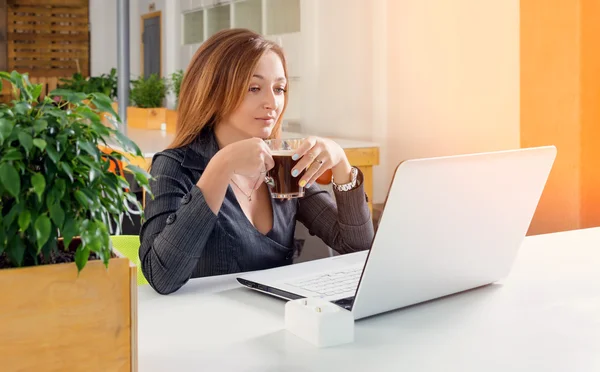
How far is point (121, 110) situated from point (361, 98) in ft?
7.04

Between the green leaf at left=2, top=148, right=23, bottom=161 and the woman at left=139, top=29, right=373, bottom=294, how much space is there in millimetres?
796

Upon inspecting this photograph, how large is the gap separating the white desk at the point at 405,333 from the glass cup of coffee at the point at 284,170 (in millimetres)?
225

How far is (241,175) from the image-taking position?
185 cm

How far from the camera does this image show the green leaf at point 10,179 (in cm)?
73

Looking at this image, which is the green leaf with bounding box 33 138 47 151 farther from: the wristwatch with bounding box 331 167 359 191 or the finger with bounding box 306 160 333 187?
the wristwatch with bounding box 331 167 359 191

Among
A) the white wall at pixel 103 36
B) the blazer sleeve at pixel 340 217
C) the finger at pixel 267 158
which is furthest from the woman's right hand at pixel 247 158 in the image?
the white wall at pixel 103 36

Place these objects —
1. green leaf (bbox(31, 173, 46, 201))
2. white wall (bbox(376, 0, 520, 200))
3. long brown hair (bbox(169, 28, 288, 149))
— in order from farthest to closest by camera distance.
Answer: white wall (bbox(376, 0, 520, 200)) < long brown hair (bbox(169, 28, 288, 149)) < green leaf (bbox(31, 173, 46, 201))

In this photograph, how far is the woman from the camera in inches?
64.7

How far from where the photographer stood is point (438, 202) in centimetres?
111

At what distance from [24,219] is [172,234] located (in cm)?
78

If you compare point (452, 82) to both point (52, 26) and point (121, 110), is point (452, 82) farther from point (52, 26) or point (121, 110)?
point (52, 26)

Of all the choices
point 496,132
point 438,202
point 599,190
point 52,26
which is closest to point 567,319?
point 438,202

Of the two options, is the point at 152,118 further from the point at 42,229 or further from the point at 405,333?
the point at 42,229

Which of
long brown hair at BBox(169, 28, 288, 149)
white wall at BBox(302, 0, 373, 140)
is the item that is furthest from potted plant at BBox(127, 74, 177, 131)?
long brown hair at BBox(169, 28, 288, 149)
